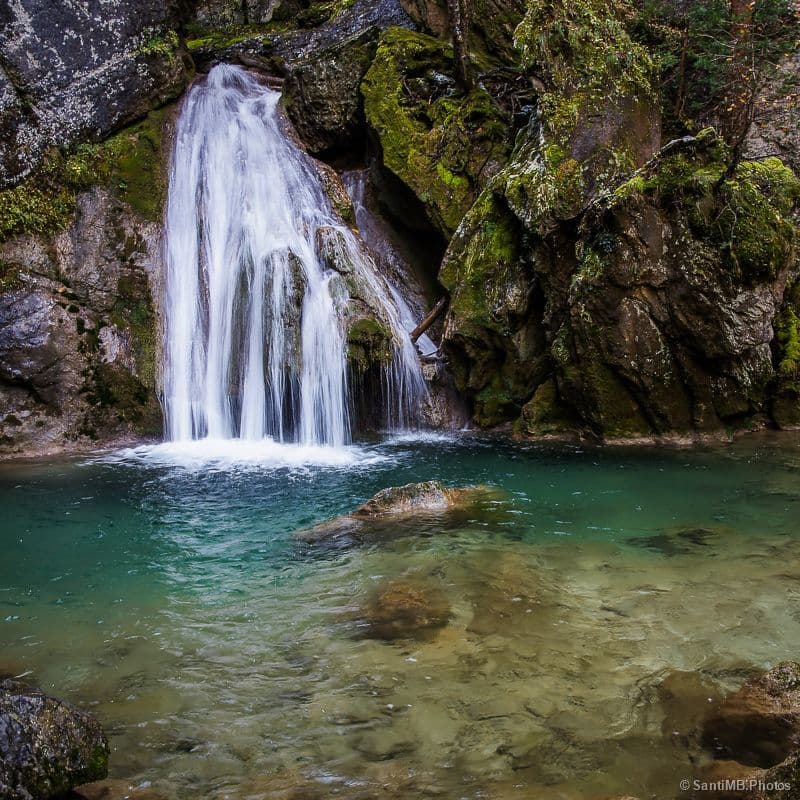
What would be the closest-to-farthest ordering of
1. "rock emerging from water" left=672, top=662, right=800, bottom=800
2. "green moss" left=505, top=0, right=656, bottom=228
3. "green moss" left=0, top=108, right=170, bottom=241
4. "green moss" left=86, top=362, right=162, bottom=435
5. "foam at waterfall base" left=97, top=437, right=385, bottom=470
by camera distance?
1. "rock emerging from water" left=672, top=662, right=800, bottom=800
2. "foam at waterfall base" left=97, top=437, right=385, bottom=470
3. "green moss" left=505, top=0, right=656, bottom=228
4. "green moss" left=86, top=362, right=162, bottom=435
5. "green moss" left=0, top=108, right=170, bottom=241

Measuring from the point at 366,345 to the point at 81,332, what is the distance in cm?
486

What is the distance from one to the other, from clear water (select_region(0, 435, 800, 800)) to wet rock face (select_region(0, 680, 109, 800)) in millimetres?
341

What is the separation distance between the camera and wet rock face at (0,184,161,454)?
1102 cm

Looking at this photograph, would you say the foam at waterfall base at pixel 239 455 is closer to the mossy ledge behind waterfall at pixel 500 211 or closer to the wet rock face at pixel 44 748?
the mossy ledge behind waterfall at pixel 500 211

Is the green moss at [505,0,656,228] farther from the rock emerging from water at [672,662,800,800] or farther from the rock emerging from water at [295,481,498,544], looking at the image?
the rock emerging from water at [672,662,800,800]

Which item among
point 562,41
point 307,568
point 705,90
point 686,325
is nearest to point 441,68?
point 562,41

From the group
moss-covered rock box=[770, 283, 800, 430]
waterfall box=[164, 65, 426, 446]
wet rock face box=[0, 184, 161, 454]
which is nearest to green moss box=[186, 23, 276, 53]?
waterfall box=[164, 65, 426, 446]

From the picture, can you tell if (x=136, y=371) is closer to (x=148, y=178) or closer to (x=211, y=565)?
(x=148, y=178)

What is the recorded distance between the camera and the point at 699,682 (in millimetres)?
3867

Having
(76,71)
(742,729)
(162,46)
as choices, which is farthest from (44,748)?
(162,46)

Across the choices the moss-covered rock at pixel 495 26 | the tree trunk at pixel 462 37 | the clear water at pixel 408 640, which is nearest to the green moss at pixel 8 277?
the clear water at pixel 408 640

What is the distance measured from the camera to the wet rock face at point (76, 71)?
1206cm

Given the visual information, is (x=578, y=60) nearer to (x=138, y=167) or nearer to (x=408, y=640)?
(x=138, y=167)

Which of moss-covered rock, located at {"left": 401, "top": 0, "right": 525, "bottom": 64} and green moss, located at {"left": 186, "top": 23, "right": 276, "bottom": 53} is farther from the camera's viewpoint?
green moss, located at {"left": 186, "top": 23, "right": 276, "bottom": 53}
